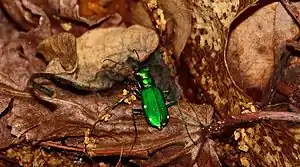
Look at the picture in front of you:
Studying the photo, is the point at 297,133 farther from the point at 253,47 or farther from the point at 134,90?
the point at 134,90

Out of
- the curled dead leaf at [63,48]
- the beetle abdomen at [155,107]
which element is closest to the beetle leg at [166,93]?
the beetle abdomen at [155,107]

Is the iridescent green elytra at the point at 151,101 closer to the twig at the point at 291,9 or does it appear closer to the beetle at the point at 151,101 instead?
the beetle at the point at 151,101

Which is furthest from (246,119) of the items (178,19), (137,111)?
(178,19)

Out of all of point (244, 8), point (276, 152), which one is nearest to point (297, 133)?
point (276, 152)

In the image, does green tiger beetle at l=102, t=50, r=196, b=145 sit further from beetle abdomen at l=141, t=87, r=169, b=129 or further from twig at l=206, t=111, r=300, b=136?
twig at l=206, t=111, r=300, b=136

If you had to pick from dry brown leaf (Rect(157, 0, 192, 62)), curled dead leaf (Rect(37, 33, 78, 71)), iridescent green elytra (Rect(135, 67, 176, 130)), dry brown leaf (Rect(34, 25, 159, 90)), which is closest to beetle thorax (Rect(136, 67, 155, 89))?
iridescent green elytra (Rect(135, 67, 176, 130))
